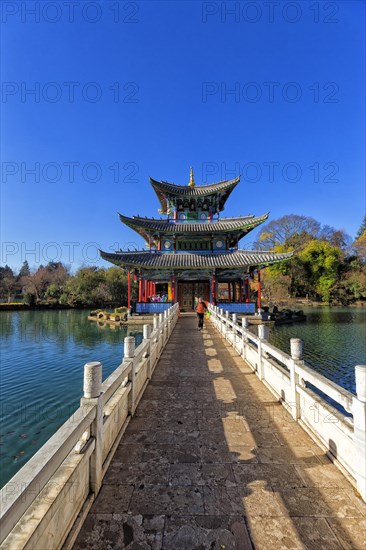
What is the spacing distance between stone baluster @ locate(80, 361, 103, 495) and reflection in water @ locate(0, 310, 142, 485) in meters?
3.05

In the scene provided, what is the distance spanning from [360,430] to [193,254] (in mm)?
21229

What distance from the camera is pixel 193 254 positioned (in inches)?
926

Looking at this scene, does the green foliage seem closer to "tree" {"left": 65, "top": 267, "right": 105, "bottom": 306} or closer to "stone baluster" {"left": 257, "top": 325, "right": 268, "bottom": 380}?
"tree" {"left": 65, "top": 267, "right": 105, "bottom": 306}

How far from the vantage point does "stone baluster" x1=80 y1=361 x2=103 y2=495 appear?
8.63 ft

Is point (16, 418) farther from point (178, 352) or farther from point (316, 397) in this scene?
point (316, 397)

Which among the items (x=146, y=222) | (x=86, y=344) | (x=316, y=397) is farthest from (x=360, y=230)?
(x=316, y=397)

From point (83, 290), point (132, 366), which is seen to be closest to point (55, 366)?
point (132, 366)

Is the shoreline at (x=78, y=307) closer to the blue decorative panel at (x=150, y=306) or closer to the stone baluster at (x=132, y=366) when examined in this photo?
the blue decorative panel at (x=150, y=306)

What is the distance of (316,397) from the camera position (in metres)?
3.67

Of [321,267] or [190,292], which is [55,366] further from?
[321,267]

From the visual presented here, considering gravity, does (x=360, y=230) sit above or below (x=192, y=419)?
above

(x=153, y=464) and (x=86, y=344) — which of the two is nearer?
(x=153, y=464)

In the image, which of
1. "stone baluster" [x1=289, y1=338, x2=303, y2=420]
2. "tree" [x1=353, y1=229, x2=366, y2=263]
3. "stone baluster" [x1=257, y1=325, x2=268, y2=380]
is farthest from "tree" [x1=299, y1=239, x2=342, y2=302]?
"stone baluster" [x1=289, y1=338, x2=303, y2=420]

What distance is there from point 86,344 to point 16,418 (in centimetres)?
930
